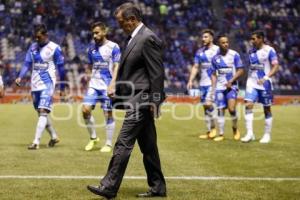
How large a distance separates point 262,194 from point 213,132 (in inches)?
327

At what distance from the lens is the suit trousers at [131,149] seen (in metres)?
6.84

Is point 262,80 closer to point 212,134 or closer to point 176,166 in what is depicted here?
point 212,134

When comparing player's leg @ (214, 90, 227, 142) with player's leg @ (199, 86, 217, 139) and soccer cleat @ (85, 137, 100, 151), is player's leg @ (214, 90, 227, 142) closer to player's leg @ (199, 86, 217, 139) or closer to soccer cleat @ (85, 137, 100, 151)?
player's leg @ (199, 86, 217, 139)

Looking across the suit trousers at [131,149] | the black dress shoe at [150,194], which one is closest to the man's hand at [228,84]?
the suit trousers at [131,149]

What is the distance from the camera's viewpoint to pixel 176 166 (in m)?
9.77

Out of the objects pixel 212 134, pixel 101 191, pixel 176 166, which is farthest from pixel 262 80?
pixel 101 191

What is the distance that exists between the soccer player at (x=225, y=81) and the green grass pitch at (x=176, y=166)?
56 cm

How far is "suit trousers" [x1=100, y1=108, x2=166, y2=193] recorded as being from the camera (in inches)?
269

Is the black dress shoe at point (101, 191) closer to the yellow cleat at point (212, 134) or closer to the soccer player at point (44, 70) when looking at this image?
the soccer player at point (44, 70)

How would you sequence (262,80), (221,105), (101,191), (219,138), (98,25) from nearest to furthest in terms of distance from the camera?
(101,191)
(98,25)
(262,80)
(219,138)
(221,105)

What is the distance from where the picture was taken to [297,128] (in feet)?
61.0

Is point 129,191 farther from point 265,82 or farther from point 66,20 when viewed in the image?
point 66,20

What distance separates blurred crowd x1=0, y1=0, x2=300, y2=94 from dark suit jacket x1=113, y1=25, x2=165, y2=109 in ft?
92.7

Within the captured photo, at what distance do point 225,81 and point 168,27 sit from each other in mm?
27579
